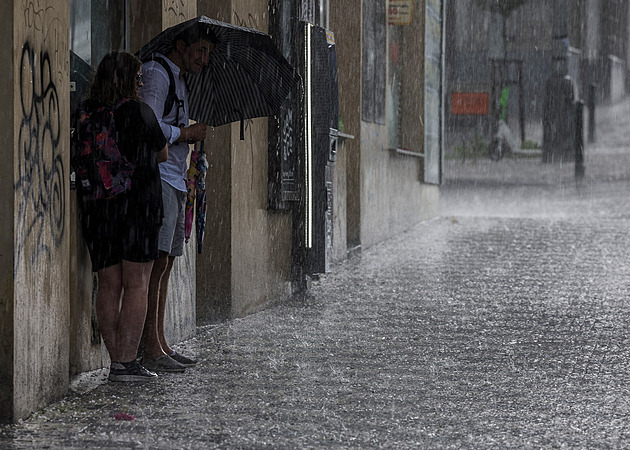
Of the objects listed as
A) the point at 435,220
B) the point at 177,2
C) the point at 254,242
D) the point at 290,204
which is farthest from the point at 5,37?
the point at 435,220

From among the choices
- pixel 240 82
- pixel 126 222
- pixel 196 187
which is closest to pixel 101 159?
pixel 126 222

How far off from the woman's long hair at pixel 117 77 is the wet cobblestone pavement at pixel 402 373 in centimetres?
139

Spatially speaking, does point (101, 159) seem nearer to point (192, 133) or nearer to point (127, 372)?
point (192, 133)

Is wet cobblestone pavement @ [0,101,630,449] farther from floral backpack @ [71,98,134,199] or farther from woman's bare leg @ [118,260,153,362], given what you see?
floral backpack @ [71,98,134,199]

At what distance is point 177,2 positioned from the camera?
7.23 m

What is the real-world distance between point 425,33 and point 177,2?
1121 cm

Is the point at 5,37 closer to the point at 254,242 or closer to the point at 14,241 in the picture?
the point at 14,241

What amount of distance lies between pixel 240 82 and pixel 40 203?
6.43 ft

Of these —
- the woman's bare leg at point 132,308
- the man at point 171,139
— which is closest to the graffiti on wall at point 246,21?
the man at point 171,139

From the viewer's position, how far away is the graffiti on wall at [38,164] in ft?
16.4

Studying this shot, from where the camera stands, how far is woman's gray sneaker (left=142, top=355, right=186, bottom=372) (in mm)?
6152

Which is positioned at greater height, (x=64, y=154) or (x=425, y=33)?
(x=425, y=33)

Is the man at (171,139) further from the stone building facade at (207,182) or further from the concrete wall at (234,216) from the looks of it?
the concrete wall at (234,216)

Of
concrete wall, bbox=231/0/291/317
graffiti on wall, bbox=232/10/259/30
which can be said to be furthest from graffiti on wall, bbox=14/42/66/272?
graffiti on wall, bbox=232/10/259/30
